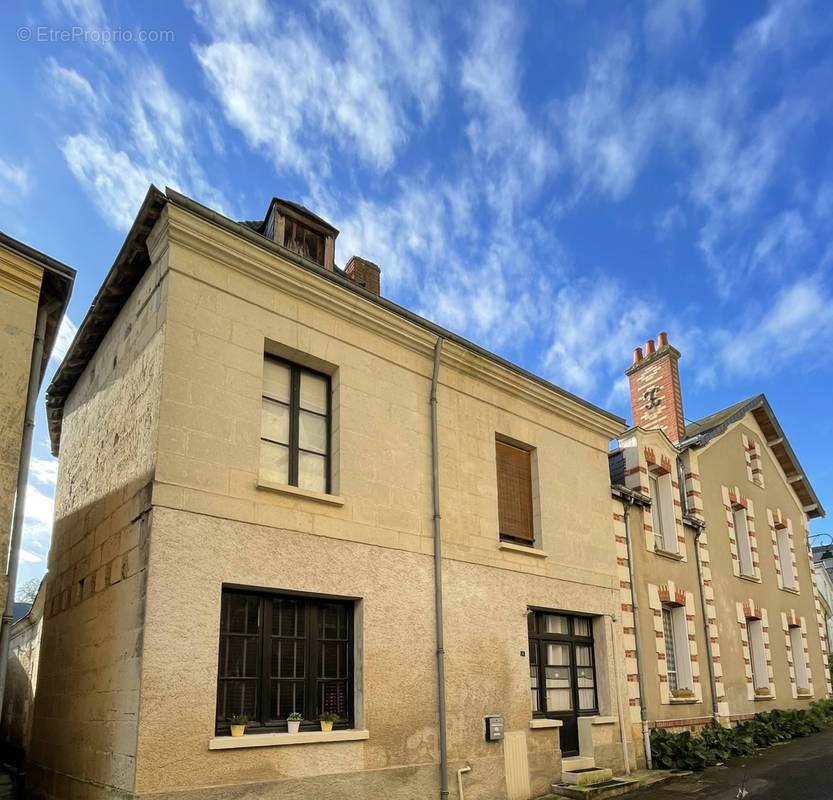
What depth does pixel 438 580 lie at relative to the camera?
936 centimetres

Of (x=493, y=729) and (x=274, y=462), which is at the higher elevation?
(x=274, y=462)

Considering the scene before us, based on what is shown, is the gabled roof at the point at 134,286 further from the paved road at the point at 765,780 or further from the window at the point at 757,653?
the window at the point at 757,653

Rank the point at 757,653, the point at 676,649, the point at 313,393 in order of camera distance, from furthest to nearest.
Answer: the point at 757,653, the point at 676,649, the point at 313,393

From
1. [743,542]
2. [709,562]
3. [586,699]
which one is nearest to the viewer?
[586,699]

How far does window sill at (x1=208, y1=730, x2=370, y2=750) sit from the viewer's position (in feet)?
22.8

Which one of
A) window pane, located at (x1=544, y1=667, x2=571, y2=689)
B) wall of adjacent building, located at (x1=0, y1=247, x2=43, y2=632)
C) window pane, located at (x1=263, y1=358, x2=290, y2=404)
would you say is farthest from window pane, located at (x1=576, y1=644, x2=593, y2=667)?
wall of adjacent building, located at (x1=0, y1=247, x2=43, y2=632)

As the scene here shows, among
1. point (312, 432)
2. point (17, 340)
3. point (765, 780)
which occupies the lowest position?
point (765, 780)

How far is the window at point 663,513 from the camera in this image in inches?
585

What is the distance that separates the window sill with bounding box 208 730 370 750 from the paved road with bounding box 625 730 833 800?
4806mm

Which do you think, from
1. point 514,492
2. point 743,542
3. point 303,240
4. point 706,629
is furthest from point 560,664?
point 743,542

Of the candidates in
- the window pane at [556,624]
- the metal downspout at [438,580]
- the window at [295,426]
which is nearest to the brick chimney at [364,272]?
the metal downspout at [438,580]

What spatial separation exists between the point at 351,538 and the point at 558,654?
463cm

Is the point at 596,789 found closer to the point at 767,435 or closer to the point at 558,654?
the point at 558,654

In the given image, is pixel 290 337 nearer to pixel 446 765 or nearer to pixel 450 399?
pixel 450 399
